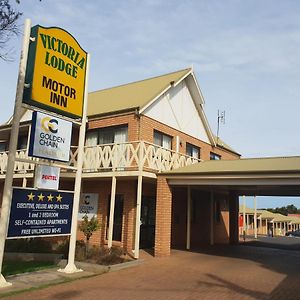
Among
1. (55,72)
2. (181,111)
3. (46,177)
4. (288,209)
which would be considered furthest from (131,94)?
(288,209)

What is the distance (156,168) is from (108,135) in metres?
3.58

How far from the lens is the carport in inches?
534

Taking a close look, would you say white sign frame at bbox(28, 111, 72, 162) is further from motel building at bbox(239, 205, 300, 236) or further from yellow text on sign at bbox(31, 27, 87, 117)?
motel building at bbox(239, 205, 300, 236)

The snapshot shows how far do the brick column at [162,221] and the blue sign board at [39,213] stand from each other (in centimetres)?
468

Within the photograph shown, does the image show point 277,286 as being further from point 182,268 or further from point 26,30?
point 26,30

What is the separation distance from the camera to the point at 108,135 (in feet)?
59.9

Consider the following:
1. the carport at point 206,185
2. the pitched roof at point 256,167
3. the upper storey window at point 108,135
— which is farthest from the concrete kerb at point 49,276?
the upper storey window at point 108,135

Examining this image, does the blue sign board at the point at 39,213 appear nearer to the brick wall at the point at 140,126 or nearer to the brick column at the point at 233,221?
the brick wall at the point at 140,126

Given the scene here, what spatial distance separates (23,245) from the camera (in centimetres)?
1491

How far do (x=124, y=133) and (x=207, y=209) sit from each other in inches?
356

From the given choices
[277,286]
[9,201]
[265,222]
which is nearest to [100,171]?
[9,201]

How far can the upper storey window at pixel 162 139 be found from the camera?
18.5 m

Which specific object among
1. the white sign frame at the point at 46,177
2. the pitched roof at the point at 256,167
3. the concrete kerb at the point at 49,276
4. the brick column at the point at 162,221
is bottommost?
the concrete kerb at the point at 49,276

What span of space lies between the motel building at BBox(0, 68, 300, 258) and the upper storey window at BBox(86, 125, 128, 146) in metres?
0.05
